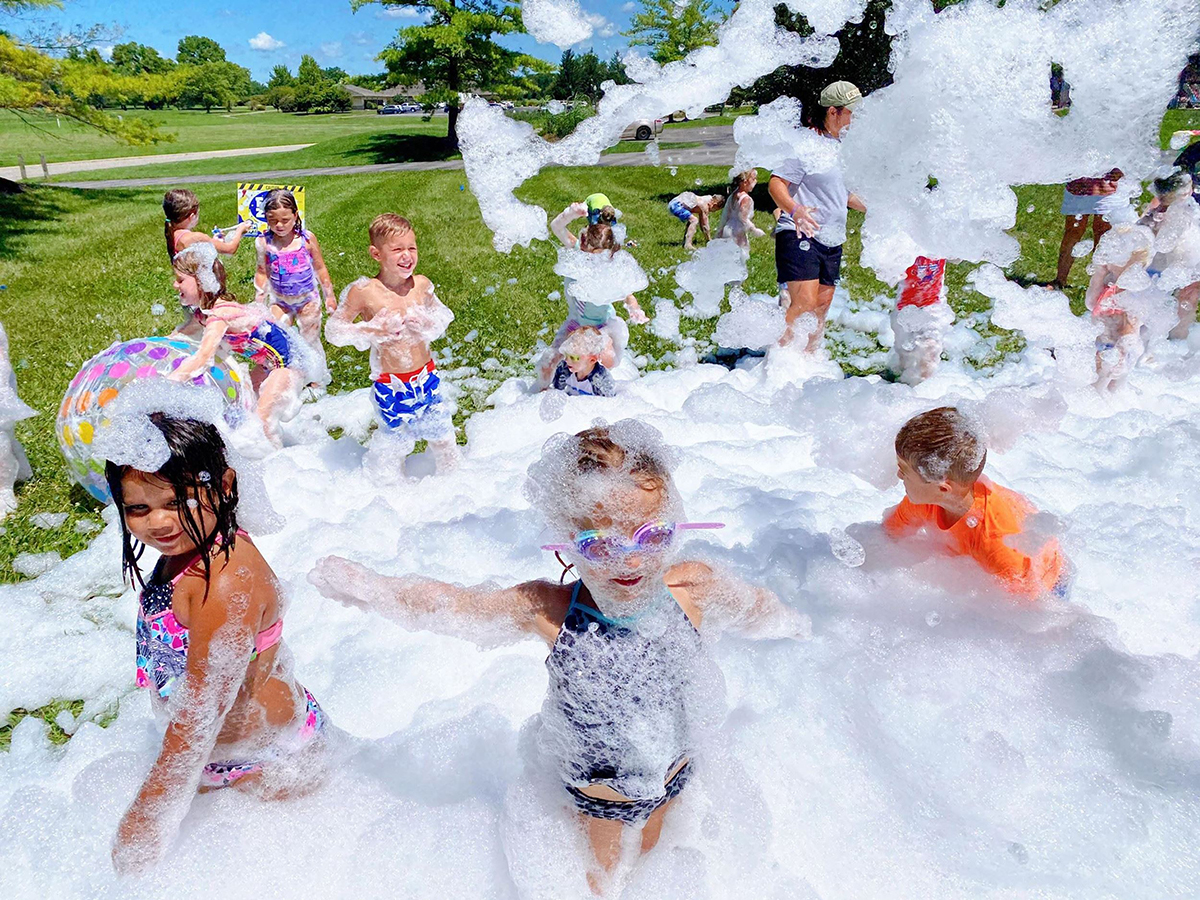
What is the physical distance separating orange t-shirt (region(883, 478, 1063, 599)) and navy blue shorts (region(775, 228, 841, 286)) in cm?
298

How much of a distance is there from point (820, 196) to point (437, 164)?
19.0m

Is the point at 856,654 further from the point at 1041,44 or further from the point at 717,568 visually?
the point at 1041,44

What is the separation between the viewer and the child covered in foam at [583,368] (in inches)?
195

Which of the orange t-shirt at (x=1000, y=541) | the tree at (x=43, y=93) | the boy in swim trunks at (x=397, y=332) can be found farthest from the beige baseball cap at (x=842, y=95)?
the tree at (x=43, y=93)

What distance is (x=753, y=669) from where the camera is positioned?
3.07m

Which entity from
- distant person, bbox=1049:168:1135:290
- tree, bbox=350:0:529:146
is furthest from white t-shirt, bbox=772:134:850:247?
tree, bbox=350:0:529:146

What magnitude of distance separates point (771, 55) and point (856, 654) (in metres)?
2.57

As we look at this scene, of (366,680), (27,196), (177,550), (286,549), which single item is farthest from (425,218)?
(177,550)

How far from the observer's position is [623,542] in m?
1.69

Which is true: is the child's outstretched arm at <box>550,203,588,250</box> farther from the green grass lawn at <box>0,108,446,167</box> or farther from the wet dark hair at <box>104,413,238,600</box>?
the green grass lawn at <box>0,108,446,167</box>

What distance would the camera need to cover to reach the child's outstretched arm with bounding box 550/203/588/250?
4727 millimetres

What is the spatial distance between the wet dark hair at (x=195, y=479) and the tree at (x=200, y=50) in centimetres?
12249

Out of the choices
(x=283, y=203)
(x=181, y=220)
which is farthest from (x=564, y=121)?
(x=181, y=220)

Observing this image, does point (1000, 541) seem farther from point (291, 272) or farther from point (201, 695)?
point (291, 272)
